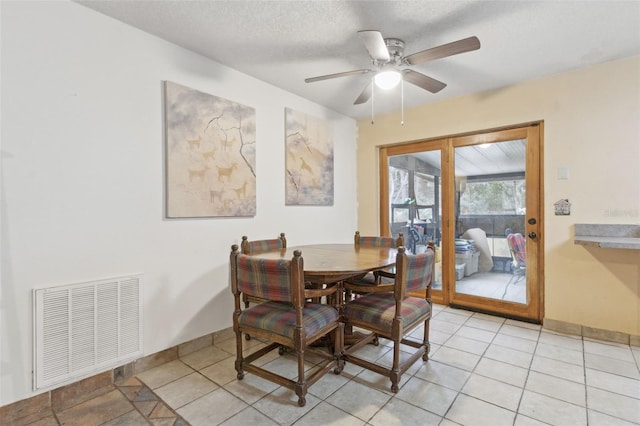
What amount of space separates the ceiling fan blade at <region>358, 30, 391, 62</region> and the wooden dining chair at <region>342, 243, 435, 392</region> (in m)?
1.28

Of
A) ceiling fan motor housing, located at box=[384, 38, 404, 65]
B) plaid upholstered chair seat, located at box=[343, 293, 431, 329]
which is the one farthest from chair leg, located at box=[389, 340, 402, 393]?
ceiling fan motor housing, located at box=[384, 38, 404, 65]

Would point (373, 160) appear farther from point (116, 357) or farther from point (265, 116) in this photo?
point (116, 357)

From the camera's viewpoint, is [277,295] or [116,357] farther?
[116,357]

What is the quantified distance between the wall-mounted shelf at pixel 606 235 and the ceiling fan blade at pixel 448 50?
1.85m

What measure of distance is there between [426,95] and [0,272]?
3791mm

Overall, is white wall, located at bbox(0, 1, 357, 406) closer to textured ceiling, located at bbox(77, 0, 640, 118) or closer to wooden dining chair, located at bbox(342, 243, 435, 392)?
textured ceiling, located at bbox(77, 0, 640, 118)

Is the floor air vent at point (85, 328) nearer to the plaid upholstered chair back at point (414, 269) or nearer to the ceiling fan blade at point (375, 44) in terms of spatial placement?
the plaid upholstered chair back at point (414, 269)

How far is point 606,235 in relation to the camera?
2635 millimetres

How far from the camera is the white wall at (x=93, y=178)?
1688 mm

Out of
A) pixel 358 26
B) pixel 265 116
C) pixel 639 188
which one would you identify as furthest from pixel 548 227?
pixel 265 116

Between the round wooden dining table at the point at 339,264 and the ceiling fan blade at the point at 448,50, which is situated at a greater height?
the ceiling fan blade at the point at 448,50

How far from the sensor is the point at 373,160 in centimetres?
421

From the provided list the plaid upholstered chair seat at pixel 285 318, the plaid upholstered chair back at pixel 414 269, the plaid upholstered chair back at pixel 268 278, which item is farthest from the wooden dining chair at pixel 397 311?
the plaid upholstered chair back at pixel 268 278

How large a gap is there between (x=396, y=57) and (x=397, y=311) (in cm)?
188
